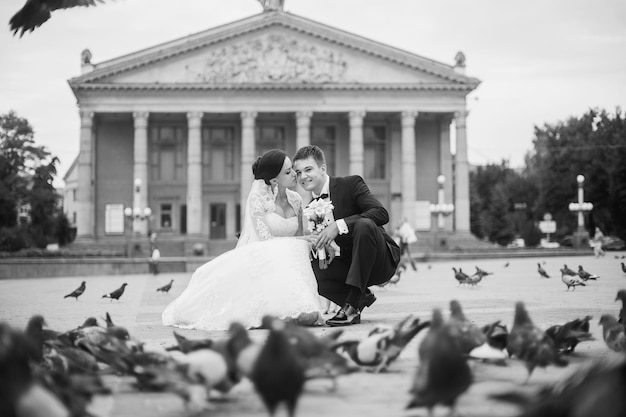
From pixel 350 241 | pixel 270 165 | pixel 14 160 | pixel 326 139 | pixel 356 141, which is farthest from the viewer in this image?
pixel 14 160

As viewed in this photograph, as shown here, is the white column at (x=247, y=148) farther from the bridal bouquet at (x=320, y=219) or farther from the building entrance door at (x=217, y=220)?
the bridal bouquet at (x=320, y=219)

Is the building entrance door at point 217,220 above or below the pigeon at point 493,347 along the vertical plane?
above

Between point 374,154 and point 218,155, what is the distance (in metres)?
12.5

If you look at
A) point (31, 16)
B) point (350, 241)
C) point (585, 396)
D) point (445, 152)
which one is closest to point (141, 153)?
point (445, 152)

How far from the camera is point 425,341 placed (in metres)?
3.73

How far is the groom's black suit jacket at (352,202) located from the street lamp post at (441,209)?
126 ft

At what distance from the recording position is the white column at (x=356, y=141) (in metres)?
55.1

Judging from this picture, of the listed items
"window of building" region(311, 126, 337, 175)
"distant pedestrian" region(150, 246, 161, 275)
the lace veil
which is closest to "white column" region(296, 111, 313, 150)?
"window of building" region(311, 126, 337, 175)

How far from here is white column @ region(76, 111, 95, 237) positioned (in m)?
54.5

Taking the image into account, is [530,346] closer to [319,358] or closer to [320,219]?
[319,358]

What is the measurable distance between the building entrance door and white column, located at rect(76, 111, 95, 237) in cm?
925

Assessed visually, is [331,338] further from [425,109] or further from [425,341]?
[425,109]

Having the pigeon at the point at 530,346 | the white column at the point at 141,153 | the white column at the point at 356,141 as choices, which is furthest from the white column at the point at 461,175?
the pigeon at the point at 530,346

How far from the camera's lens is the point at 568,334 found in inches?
199
